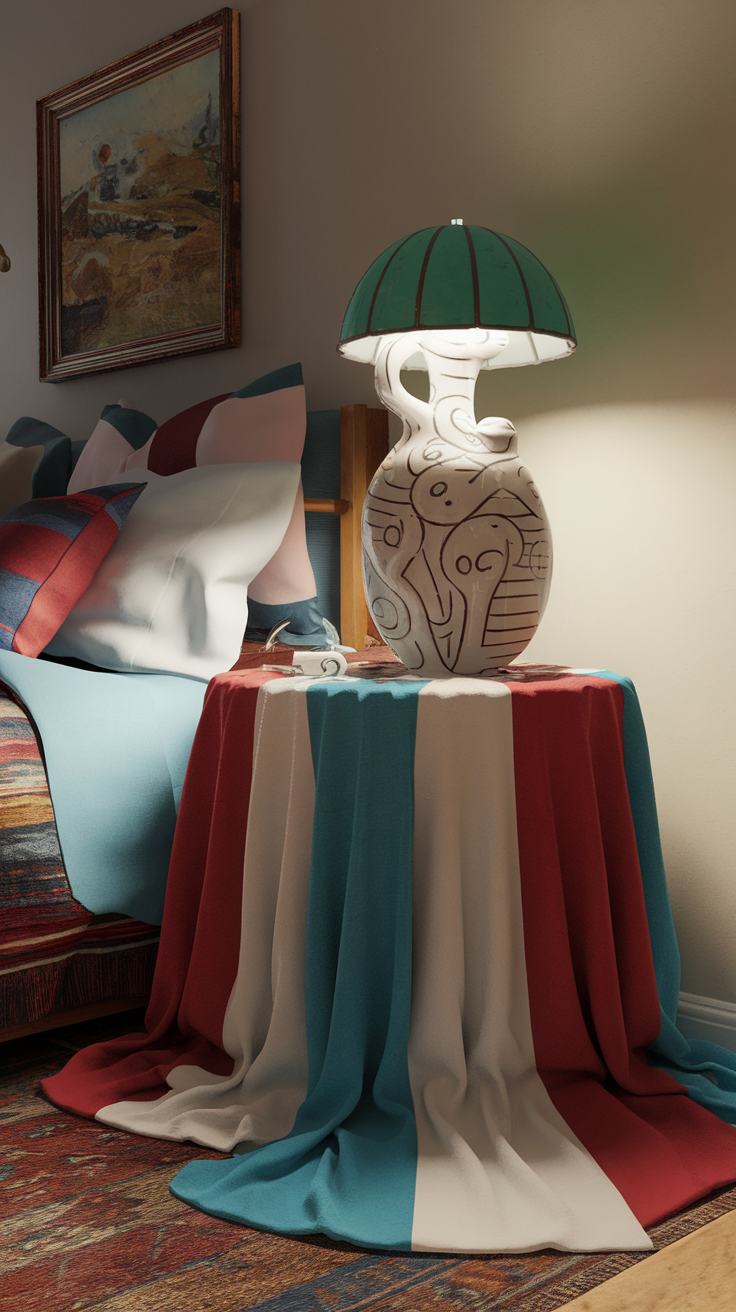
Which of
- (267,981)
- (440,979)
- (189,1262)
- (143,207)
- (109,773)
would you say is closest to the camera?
(189,1262)

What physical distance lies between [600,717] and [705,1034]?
2.06 feet

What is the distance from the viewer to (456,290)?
1.42 m

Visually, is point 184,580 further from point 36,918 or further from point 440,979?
point 440,979

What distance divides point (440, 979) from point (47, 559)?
1.01 m

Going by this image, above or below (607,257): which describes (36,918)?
below

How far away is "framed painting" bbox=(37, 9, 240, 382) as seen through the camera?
8.32 ft

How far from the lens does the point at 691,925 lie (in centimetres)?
171

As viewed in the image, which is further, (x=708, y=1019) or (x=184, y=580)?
(x=184, y=580)

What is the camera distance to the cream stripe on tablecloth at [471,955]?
3.99ft

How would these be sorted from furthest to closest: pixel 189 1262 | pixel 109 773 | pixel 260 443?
1. pixel 260 443
2. pixel 109 773
3. pixel 189 1262

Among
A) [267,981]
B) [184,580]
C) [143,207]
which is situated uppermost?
[143,207]

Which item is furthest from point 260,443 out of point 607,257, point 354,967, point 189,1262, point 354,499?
point 189,1262

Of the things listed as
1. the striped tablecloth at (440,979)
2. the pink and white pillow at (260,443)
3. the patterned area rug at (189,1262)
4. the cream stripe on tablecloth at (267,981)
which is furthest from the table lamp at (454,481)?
the patterned area rug at (189,1262)

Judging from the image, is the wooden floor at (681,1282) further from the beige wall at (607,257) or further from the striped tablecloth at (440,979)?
the beige wall at (607,257)
